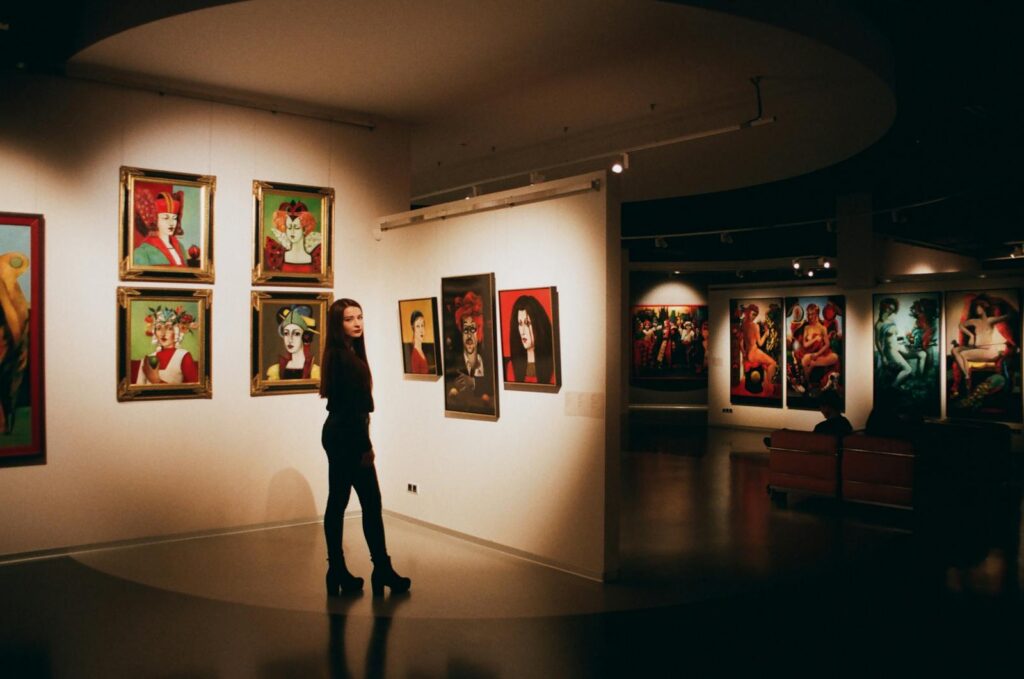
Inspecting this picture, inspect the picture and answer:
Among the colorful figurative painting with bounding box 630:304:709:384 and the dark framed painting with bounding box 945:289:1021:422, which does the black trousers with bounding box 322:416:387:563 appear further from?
the colorful figurative painting with bounding box 630:304:709:384

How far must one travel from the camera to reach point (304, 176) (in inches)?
359

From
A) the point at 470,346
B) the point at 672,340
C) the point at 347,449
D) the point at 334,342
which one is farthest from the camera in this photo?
the point at 672,340

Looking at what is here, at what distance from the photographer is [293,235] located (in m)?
8.98

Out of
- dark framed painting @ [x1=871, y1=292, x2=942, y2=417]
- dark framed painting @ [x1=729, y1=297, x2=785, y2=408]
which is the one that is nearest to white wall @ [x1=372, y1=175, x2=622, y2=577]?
dark framed painting @ [x1=871, y1=292, x2=942, y2=417]

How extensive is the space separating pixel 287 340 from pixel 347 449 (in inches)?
→ 111

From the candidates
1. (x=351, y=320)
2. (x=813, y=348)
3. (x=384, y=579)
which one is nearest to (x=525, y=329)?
(x=351, y=320)

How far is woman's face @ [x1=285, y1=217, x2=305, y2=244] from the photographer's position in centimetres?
895

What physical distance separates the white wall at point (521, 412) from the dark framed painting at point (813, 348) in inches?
500

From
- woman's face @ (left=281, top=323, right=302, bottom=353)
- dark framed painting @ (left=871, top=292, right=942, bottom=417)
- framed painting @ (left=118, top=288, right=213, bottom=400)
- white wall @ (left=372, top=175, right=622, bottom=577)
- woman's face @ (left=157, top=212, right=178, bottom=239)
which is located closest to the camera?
white wall @ (left=372, top=175, right=622, bottom=577)

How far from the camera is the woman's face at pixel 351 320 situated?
6586 millimetres

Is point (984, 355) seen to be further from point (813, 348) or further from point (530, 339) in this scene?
point (530, 339)

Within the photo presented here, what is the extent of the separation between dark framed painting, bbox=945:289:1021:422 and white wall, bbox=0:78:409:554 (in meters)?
13.2

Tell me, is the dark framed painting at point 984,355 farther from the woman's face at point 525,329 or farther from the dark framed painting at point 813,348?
the woman's face at point 525,329

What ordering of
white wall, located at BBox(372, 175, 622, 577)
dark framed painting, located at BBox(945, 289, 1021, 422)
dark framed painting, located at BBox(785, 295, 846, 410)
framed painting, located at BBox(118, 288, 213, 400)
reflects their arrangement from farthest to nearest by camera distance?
1. dark framed painting, located at BBox(785, 295, 846, 410)
2. dark framed painting, located at BBox(945, 289, 1021, 422)
3. framed painting, located at BBox(118, 288, 213, 400)
4. white wall, located at BBox(372, 175, 622, 577)
